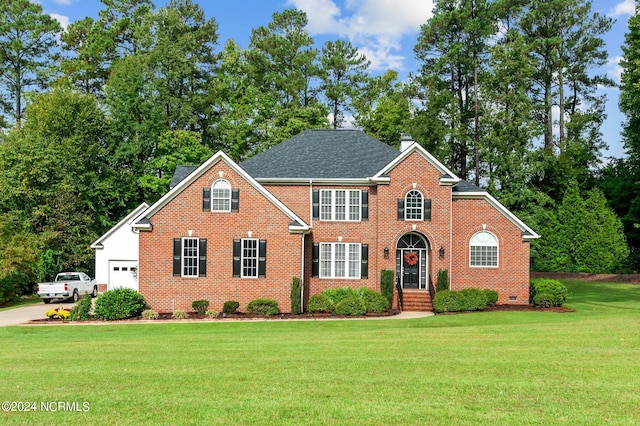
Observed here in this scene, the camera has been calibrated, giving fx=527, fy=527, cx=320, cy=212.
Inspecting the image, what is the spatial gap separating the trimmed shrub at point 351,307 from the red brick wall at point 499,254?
6.07m

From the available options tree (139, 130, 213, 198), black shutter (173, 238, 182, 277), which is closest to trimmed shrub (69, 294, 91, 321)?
black shutter (173, 238, 182, 277)

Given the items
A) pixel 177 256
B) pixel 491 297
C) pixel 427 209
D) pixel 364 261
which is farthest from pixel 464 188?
Result: pixel 177 256

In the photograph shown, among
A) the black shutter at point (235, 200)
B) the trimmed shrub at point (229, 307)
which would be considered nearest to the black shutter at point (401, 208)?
the black shutter at point (235, 200)

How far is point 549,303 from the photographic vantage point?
24.3 metres

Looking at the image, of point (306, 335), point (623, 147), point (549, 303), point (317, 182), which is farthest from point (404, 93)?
point (306, 335)

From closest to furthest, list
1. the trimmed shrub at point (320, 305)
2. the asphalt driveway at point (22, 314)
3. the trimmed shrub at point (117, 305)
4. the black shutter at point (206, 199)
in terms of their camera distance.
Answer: the trimmed shrub at point (117, 305) → the asphalt driveway at point (22, 314) → the trimmed shrub at point (320, 305) → the black shutter at point (206, 199)

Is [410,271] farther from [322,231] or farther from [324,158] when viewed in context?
[324,158]

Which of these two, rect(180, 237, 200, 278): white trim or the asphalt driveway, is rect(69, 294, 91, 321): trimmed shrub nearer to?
the asphalt driveway

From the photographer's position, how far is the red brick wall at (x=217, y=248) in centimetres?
2348

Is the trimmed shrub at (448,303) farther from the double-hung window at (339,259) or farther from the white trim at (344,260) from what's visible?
the double-hung window at (339,259)

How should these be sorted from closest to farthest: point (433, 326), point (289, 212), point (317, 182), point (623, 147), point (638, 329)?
point (638, 329), point (433, 326), point (289, 212), point (317, 182), point (623, 147)

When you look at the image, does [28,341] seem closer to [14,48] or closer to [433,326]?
[433,326]

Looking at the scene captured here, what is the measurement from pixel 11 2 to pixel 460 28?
4163cm

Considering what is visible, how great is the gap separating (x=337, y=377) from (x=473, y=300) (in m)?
15.7
